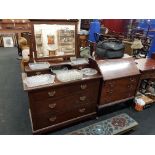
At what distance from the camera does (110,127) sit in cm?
223

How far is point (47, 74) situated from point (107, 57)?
1073mm

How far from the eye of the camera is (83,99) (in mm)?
2330

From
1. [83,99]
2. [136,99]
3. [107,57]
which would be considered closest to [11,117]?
[83,99]

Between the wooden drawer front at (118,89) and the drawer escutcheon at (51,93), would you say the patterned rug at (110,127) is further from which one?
the drawer escutcheon at (51,93)

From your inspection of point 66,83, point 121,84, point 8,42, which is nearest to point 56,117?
point 66,83

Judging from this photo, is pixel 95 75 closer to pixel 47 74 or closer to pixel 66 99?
pixel 66 99

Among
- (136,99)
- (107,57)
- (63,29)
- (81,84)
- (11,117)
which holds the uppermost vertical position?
(63,29)

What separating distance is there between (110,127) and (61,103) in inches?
31.9

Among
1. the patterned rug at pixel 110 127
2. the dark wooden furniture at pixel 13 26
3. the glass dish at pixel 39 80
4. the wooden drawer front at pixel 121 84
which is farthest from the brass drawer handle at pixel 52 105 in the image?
the dark wooden furniture at pixel 13 26

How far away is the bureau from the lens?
1947 millimetres

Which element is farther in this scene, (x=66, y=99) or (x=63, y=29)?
(x=63, y=29)

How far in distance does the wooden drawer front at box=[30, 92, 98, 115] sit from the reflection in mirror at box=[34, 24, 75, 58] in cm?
71

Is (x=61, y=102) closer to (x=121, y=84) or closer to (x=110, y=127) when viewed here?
(x=110, y=127)

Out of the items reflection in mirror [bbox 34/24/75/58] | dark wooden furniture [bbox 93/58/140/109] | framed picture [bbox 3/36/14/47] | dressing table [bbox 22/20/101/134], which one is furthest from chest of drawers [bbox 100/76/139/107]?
framed picture [bbox 3/36/14/47]
